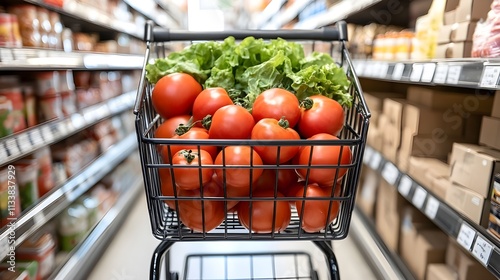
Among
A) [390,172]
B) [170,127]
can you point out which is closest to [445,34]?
[390,172]

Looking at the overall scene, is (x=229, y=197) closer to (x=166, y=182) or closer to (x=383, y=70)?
(x=166, y=182)

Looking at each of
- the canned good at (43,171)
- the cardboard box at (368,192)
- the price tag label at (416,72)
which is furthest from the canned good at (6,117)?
the cardboard box at (368,192)

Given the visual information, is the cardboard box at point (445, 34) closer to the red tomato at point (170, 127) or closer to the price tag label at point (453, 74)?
the price tag label at point (453, 74)

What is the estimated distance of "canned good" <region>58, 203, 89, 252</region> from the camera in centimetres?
201

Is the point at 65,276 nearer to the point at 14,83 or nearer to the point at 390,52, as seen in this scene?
the point at 14,83

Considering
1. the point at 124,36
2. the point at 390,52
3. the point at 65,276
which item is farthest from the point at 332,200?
the point at 124,36

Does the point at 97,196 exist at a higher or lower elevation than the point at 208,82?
lower

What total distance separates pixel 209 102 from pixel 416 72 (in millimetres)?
942

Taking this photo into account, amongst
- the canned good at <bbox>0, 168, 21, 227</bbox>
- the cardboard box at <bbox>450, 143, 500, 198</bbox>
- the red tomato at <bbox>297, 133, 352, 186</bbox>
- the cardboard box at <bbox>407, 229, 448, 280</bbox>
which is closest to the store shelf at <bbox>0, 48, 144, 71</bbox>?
the canned good at <bbox>0, 168, 21, 227</bbox>

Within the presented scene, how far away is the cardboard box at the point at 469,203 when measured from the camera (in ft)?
3.79

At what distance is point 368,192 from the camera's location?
7.98ft

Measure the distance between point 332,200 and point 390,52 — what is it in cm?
151

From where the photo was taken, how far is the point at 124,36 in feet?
11.5

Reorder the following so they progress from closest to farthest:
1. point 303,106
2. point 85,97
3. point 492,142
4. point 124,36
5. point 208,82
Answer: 1. point 303,106
2. point 208,82
3. point 492,142
4. point 85,97
5. point 124,36
